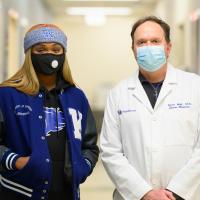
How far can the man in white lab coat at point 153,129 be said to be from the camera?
210 cm

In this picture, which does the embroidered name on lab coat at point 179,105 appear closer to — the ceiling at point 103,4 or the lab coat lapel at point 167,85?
the lab coat lapel at point 167,85

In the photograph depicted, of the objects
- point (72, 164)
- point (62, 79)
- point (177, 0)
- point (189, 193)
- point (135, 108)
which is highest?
point (177, 0)

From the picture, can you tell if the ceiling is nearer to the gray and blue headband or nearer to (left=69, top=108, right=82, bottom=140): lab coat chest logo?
the gray and blue headband

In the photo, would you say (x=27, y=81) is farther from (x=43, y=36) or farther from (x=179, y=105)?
(x=179, y=105)

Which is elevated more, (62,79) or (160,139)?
(62,79)

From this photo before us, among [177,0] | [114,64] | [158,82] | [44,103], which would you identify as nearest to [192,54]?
[177,0]

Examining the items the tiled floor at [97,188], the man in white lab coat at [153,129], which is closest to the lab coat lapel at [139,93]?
the man in white lab coat at [153,129]

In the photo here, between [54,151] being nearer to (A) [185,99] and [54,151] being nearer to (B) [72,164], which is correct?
(B) [72,164]

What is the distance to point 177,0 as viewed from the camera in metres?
7.04

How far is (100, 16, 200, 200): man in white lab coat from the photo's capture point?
6.88 feet

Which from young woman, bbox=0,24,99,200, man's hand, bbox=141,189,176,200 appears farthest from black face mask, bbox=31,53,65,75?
man's hand, bbox=141,189,176,200

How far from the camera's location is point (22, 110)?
6.54ft

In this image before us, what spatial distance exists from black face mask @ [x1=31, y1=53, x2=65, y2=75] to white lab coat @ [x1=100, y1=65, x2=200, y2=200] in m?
0.40

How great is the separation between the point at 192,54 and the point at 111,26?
598 centimetres
